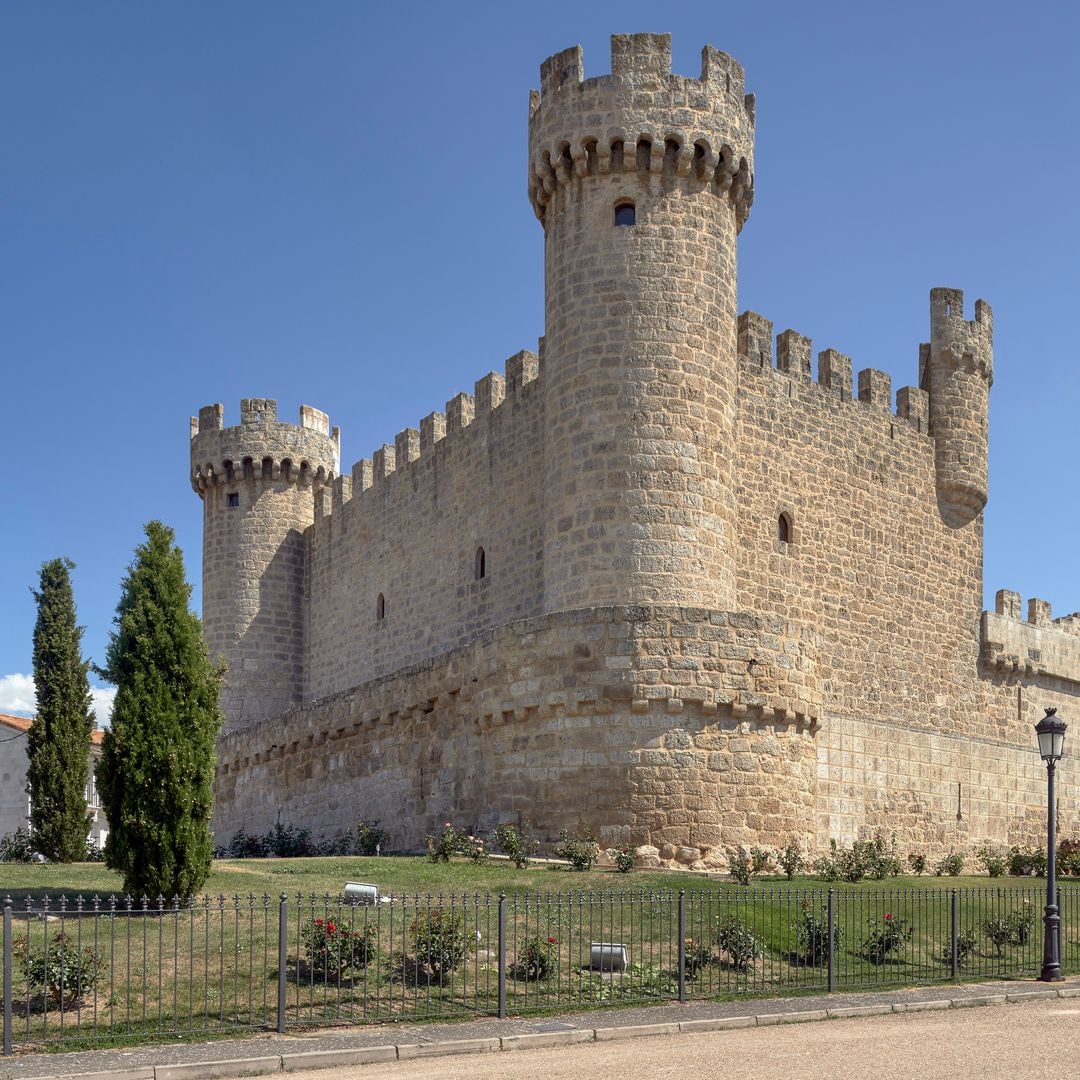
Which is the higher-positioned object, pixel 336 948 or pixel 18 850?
pixel 336 948

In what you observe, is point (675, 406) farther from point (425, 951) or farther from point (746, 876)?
point (425, 951)

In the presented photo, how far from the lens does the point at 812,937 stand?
14344 millimetres

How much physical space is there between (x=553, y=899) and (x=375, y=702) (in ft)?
30.3

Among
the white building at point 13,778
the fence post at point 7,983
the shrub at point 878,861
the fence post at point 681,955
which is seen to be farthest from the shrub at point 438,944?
the white building at point 13,778

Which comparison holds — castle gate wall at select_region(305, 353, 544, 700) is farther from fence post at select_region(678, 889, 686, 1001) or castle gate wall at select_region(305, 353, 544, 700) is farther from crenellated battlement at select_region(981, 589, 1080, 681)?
fence post at select_region(678, 889, 686, 1001)

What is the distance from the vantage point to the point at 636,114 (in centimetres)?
2228

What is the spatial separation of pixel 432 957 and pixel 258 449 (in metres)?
24.4

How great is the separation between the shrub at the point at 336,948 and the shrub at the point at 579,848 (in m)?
5.06

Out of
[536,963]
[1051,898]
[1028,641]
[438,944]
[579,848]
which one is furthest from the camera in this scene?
[1028,641]

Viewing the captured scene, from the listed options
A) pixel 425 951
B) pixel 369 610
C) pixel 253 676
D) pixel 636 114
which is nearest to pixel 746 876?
pixel 425 951

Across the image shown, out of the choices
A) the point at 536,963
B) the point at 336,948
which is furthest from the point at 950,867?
the point at 336,948

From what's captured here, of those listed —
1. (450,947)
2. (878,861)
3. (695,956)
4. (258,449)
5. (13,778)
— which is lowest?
(13,778)

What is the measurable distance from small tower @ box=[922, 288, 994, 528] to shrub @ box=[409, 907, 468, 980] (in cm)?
1839

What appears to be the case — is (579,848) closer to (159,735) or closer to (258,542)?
(159,735)
